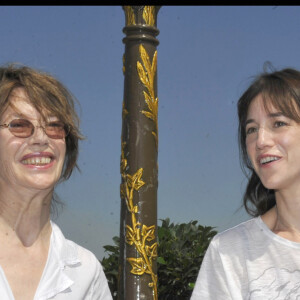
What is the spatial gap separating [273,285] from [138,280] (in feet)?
5.36

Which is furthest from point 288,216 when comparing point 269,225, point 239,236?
point 239,236

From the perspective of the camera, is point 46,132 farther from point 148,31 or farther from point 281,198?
point 148,31

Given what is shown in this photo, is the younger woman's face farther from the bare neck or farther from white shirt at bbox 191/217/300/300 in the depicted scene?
white shirt at bbox 191/217/300/300

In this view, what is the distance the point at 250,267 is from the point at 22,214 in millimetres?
1182

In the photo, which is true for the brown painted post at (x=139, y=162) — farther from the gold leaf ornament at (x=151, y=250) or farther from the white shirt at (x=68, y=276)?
the white shirt at (x=68, y=276)

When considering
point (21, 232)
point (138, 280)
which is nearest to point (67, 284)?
point (21, 232)

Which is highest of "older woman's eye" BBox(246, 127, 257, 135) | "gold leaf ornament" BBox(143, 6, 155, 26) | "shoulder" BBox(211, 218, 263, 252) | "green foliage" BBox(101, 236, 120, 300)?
"gold leaf ornament" BBox(143, 6, 155, 26)

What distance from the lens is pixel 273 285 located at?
2.70 meters

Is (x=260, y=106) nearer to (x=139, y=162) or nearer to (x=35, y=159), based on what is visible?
(x=35, y=159)

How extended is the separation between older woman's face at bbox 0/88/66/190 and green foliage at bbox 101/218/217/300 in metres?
2.67

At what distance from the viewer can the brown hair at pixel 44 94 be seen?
108 inches

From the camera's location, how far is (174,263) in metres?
5.25

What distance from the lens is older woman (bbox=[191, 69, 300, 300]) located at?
2.74 m

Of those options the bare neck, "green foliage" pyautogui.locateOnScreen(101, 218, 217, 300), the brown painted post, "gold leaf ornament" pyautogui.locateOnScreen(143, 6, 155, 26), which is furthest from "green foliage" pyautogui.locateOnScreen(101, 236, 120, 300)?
the bare neck
